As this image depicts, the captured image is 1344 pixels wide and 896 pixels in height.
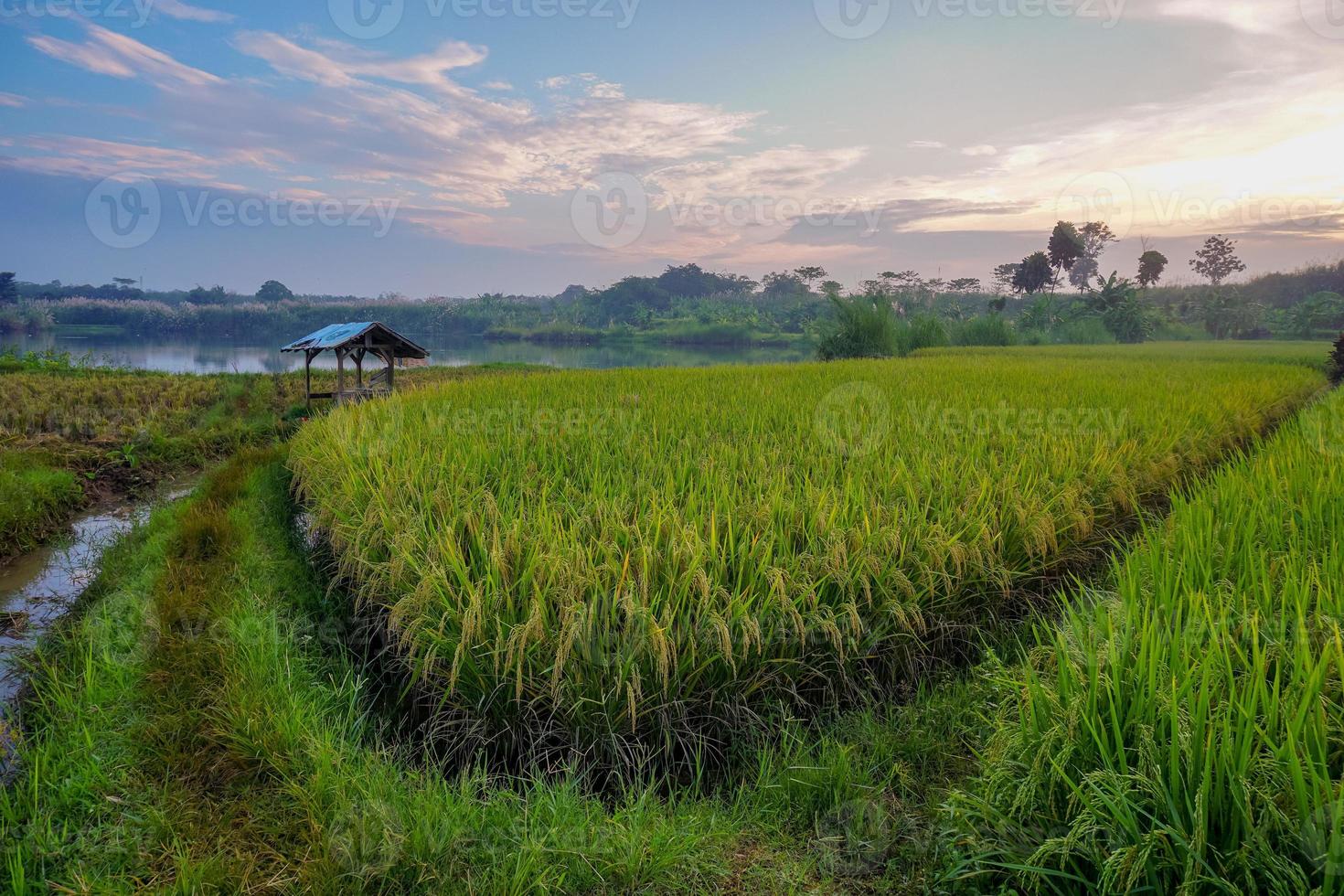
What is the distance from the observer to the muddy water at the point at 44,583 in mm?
3652

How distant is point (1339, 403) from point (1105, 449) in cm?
625

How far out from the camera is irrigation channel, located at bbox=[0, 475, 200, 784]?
11.4 ft

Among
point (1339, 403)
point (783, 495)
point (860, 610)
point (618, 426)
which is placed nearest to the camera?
point (860, 610)

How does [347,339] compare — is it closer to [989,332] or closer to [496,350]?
[989,332]

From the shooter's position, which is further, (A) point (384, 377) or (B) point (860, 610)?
(A) point (384, 377)

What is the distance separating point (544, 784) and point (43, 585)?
4.79m

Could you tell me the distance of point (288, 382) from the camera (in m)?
17.0

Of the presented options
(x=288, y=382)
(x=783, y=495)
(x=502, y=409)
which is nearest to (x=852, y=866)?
(x=783, y=495)

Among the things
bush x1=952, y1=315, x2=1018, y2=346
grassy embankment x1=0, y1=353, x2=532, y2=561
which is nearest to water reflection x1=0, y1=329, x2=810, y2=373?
bush x1=952, y1=315, x2=1018, y2=346

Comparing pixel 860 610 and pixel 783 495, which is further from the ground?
pixel 783 495

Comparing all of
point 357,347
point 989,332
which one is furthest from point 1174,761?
point 989,332

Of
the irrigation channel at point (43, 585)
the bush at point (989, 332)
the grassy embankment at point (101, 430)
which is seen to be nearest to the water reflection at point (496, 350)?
the bush at point (989, 332)

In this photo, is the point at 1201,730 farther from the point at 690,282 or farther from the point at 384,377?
the point at 690,282

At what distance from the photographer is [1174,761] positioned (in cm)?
160
